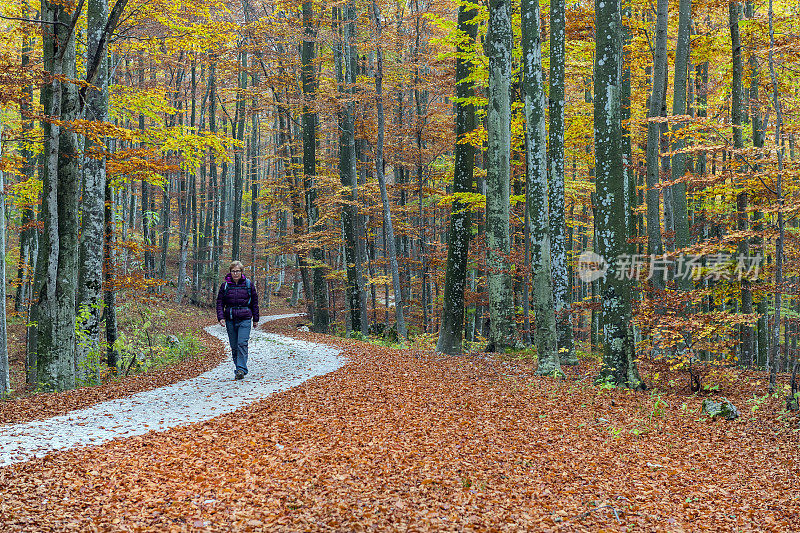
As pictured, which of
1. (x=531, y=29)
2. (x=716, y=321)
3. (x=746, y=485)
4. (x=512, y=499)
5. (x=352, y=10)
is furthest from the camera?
(x=352, y=10)

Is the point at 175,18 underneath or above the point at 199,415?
above

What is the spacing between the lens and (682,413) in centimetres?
784

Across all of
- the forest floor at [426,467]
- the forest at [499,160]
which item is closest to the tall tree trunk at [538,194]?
the forest at [499,160]

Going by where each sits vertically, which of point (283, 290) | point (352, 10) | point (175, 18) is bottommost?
point (283, 290)

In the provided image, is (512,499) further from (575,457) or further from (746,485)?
(746,485)

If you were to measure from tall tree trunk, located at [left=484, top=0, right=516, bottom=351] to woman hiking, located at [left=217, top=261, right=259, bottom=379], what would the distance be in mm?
5435

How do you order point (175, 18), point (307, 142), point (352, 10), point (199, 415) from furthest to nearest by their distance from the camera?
point (307, 142)
point (352, 10)
point (175, 18)
point (199, 415)

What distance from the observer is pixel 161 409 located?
672cm

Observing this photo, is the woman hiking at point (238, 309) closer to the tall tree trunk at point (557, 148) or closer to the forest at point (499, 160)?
the forest at point (499, 160)

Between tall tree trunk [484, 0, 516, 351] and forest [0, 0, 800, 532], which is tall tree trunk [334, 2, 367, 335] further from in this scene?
tall tree trunk [484, 0, 516, 351]

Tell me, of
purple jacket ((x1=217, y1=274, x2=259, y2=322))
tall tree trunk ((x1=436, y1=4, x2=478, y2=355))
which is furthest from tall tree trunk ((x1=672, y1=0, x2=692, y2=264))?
purple jacket ((x1=217, y1=274, x2=259, y2=322))

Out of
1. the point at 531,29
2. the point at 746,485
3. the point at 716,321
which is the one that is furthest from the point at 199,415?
the point at 531,29

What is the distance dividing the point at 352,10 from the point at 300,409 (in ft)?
47.7

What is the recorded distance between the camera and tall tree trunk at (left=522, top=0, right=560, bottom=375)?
32.8ft
